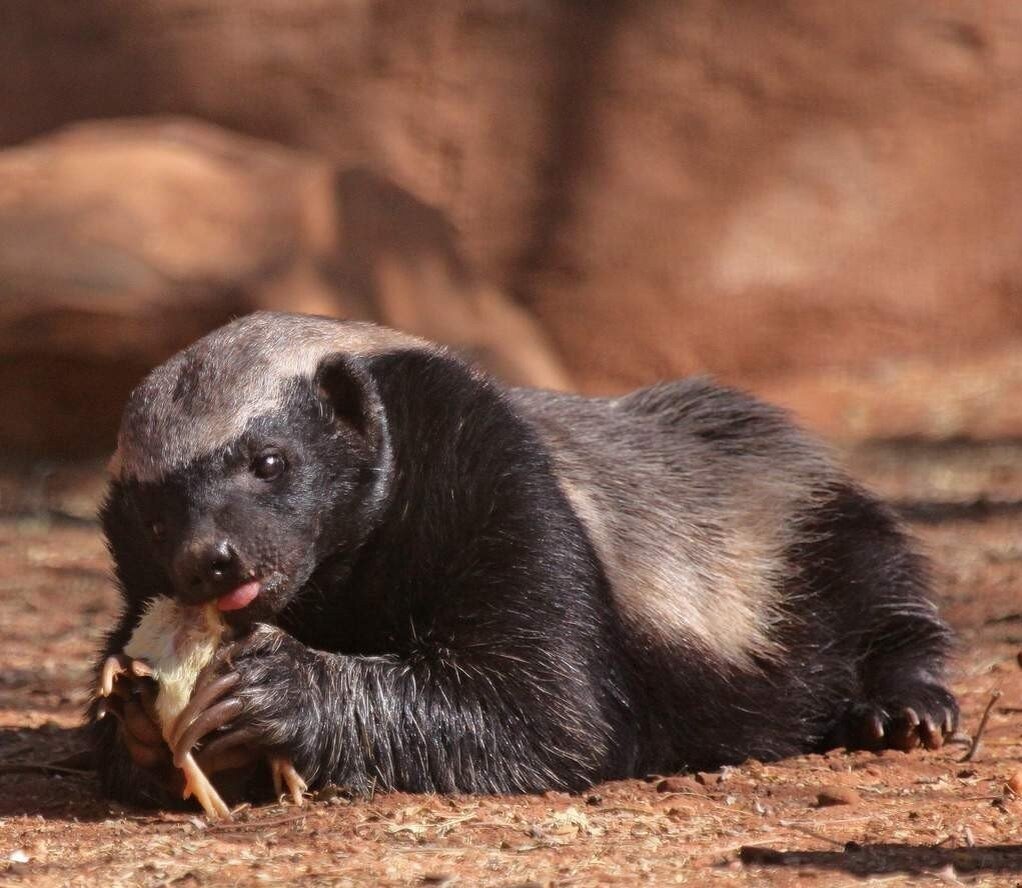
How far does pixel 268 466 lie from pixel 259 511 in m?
0.13

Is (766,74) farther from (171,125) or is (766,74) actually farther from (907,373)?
(171,125)

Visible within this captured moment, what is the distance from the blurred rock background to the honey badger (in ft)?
19.7

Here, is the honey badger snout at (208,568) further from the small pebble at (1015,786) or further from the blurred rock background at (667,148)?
the blurred rock background at (667,148)

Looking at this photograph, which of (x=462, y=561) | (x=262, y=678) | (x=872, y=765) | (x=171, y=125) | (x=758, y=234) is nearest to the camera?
(x=262, y=678)

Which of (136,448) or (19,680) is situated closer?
(136,448)

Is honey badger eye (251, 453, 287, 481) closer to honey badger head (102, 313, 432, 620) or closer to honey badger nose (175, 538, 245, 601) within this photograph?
honey badger head (102, 313, 432, 620)

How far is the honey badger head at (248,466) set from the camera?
392 centimetres

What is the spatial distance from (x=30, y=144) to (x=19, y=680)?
5.62 m

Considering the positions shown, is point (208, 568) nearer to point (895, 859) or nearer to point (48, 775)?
point (48, 775)

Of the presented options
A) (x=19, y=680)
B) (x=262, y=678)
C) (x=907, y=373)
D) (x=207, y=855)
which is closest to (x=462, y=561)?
(x=262, y=678)

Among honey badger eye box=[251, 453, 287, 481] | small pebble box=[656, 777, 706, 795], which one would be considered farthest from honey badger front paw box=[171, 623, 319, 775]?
small pebble box=[656, 777, 706, 795]

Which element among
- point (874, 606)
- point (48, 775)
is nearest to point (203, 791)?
point (48, 775)

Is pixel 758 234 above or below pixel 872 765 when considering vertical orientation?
above

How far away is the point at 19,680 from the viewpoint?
19.6ft
